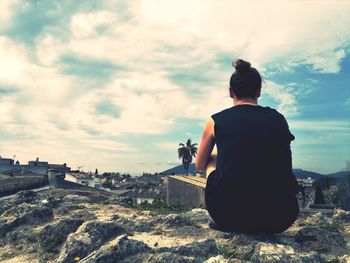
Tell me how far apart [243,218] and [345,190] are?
70244 millimetres

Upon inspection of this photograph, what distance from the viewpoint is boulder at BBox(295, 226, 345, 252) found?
6352 millimetres

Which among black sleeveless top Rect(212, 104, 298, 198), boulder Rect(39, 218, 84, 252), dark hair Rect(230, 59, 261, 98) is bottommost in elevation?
boulder Rect(39, 218, 84, 252)

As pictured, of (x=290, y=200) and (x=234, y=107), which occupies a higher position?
(x=234, y=107)

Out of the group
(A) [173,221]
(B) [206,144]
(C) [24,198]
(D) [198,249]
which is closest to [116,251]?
(D) [198,249]

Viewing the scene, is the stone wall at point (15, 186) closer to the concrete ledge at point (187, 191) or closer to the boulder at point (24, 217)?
the concrete ledge at point (187, 191)

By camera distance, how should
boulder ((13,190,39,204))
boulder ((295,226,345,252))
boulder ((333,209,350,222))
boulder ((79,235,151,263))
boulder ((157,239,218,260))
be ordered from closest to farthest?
1. boulder ((79,235,151,263))
2. boulder ((157,239,218,260))
3. boulder ((295,226,345,252))
4. boulder ((333,209,350,222))
5. boulder ((13,190,39,204))

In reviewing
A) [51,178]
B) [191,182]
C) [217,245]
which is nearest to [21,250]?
[217,245]

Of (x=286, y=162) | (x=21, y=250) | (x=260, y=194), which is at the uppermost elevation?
(x=286, y=162)

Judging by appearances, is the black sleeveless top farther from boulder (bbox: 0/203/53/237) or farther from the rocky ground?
boulder (bbox: 0/203/53/237)

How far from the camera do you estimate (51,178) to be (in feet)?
142

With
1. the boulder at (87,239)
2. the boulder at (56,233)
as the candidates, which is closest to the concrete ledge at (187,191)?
the boulder at (56,233)

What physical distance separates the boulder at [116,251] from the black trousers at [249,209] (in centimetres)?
232

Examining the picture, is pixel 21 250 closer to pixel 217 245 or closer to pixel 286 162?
pixel 217 245

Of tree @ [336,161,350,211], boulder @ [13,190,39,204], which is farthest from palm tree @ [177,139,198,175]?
boulder @ [13,190,39,204]
